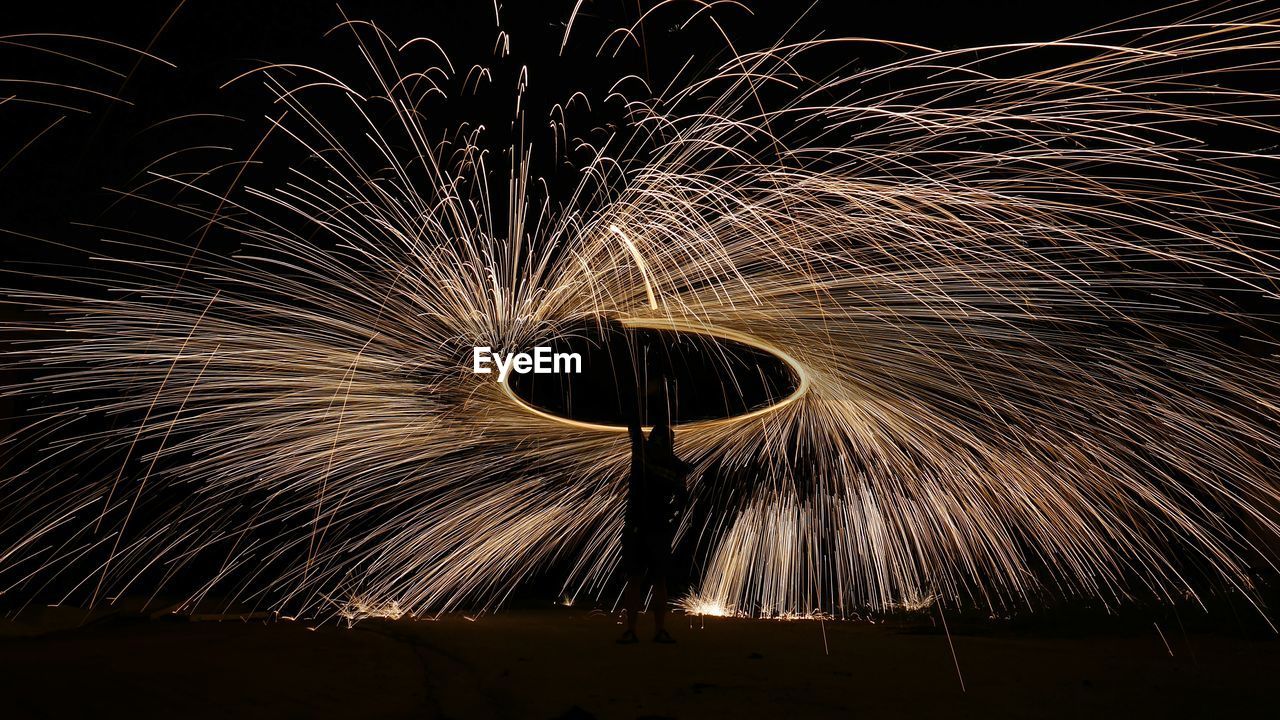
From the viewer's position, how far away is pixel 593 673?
5.42 meters

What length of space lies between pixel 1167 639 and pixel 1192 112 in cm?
362

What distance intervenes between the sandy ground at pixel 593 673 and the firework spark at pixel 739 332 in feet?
3.33

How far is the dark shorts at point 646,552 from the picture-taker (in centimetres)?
729

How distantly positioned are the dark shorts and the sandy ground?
1.70ft

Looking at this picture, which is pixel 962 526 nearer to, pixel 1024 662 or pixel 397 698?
pixel 1024 662

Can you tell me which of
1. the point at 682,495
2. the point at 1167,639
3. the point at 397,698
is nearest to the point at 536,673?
the point at 397,698

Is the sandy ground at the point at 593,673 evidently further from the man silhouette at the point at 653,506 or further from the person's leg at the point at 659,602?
the man silhouette at the point at 653,506

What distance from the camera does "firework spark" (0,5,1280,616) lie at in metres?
6.76

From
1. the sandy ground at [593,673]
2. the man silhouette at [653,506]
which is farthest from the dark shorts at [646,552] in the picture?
the sandy ground at [593,673]

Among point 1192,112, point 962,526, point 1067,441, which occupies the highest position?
point 1192,112

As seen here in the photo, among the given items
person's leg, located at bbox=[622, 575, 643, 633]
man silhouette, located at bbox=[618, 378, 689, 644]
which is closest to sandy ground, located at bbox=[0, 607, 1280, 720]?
person's leg, located at bbox=[622, 575, 643, 633]

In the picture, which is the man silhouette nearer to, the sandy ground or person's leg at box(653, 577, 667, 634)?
person's leg at box(653, 577, 667, 634)

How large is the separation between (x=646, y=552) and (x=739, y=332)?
1.97m

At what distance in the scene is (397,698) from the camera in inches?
180
